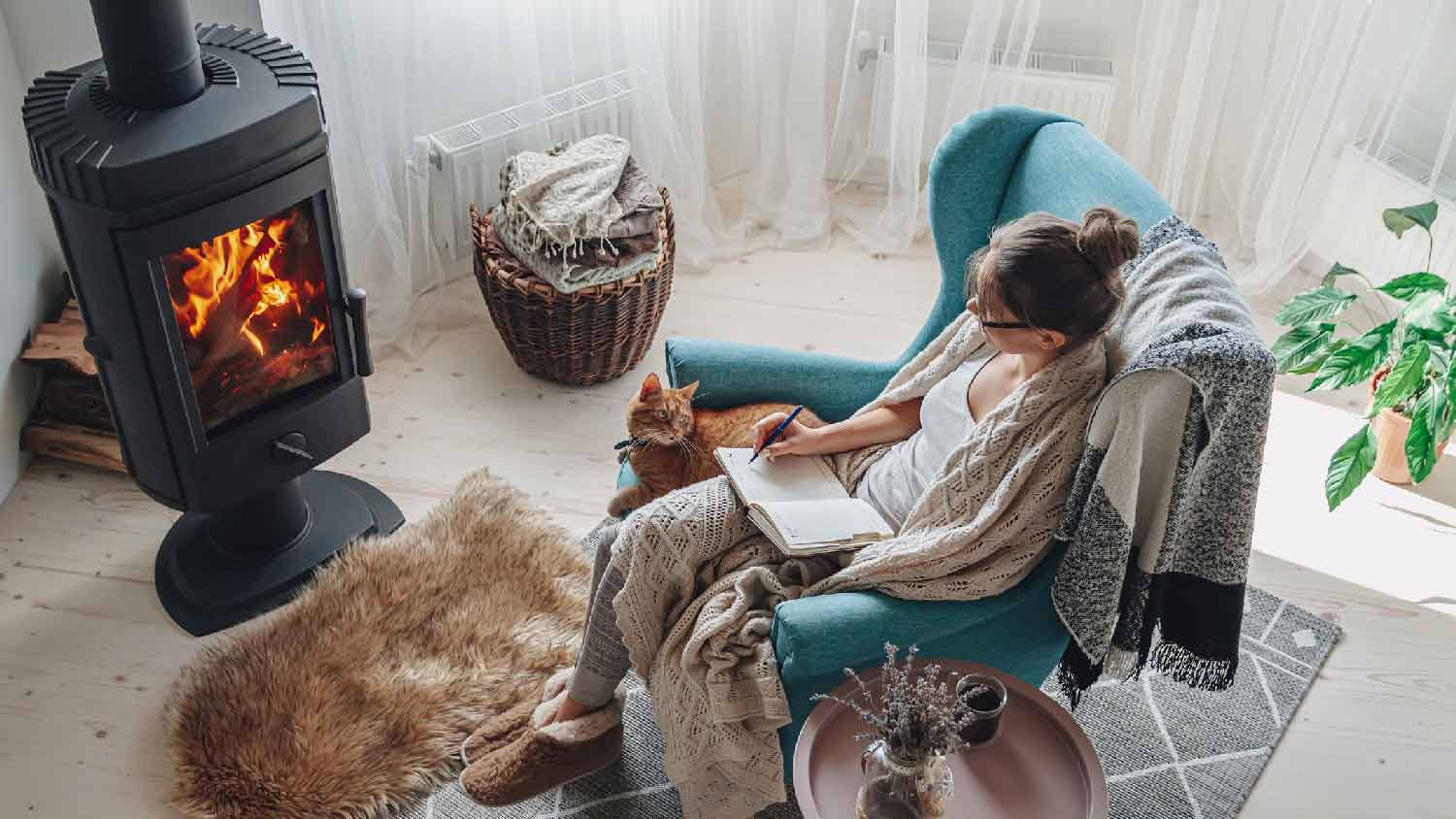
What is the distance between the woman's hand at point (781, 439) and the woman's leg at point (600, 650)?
0.28 metres

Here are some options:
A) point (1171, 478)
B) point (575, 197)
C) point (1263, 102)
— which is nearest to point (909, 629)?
point (1171, 478)

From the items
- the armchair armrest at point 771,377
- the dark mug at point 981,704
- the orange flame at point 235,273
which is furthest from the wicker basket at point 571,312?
the dark mug at point 981,704

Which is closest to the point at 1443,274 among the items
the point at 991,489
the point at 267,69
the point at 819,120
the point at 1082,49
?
the point at 1082,49

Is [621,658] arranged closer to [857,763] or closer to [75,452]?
[857,763]

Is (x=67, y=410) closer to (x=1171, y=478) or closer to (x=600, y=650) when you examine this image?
(x=600, y=650)

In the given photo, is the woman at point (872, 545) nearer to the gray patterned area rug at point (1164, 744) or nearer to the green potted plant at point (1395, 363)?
the gray patterned area rug at point (1164, 744)

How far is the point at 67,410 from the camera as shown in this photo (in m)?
2.72

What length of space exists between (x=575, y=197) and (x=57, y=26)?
3.58ft

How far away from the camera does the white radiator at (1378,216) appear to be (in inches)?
118

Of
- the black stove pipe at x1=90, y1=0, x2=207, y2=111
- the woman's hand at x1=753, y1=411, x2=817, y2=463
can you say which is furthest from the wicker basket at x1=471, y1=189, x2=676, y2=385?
the black stove pipe at x1=90, y1=0, x2=207, y2=111

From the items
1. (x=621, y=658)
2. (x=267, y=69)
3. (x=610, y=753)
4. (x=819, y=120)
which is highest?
(x=267, y=69)

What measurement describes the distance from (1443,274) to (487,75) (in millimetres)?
2312

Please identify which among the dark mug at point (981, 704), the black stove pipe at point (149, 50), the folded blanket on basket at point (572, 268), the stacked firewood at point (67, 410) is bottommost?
the stacked firewood at point (67, 410)

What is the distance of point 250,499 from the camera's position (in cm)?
247
